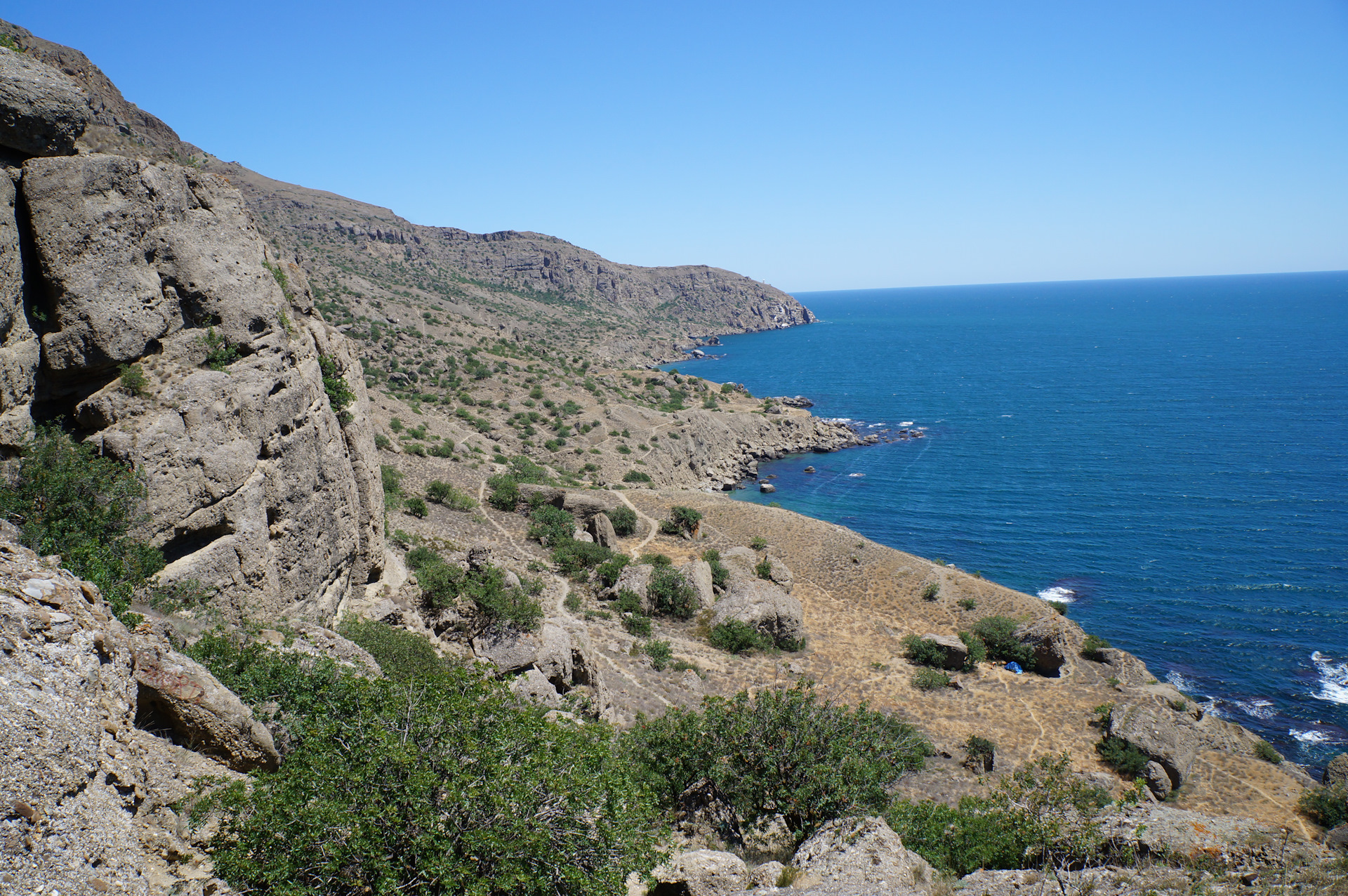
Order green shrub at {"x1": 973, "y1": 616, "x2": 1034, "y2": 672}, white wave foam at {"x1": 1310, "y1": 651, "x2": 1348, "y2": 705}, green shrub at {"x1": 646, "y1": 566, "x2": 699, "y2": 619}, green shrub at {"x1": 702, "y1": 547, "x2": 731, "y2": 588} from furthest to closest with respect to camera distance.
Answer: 1. green shrub at {"x1": 702, "y1": 547, "x2": 731, "y2": 588}
2. white wave foam at {"x1": 1310, "y1": 651, "x2": 1348, "y2": 705}
3. green shrub at {"x1": 973, "y1": 616, "x2": 1034, "y2": 672}
4. green shrub at {"x1": 646, "y1": 566, "x2": 699, "y2": 619}

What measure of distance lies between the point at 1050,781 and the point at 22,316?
18455mm

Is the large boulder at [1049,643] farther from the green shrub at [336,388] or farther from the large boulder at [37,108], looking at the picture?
the large boulder at [37,108]

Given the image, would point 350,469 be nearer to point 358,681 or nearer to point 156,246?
point 156,246

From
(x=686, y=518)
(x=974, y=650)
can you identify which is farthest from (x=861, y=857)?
(x=686, y=518)

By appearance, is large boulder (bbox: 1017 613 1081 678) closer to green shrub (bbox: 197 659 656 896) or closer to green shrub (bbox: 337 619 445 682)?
green shrub (bbox: 337 619 445 682)

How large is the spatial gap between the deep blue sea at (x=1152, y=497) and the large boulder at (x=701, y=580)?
2113cm

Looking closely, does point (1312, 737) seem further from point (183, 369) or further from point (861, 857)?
point (183, 369)

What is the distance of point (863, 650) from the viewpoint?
2861cm

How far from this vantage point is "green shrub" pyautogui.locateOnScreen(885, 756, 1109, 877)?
33.9ft

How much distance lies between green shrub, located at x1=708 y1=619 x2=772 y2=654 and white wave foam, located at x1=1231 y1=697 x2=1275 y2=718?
68.4ft

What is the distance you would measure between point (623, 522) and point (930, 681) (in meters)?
17.8

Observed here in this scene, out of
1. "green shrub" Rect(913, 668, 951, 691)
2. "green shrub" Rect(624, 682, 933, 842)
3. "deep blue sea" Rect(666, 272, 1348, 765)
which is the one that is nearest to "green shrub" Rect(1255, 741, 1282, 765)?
"deep blue sea" Rect(666, 272, 1348, 765)

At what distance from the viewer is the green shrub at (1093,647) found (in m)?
29.6

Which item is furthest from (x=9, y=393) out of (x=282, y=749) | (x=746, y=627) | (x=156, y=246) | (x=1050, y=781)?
(x=746, y=627)
